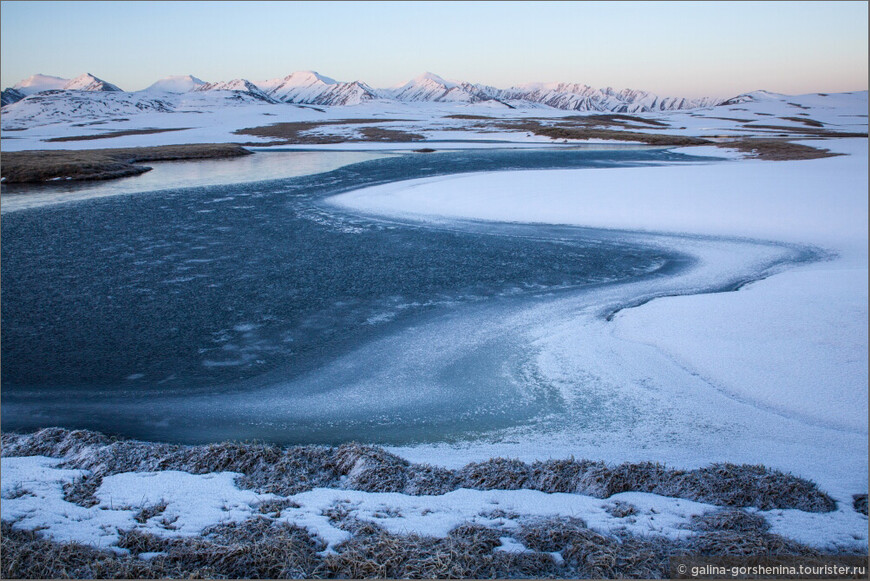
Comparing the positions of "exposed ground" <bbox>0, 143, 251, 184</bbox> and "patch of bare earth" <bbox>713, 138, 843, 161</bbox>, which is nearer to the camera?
"patch of bare earth" <bbox>713, 138, 843, 161</bbox>

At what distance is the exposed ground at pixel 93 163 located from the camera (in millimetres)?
26922

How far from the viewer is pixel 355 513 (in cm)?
450

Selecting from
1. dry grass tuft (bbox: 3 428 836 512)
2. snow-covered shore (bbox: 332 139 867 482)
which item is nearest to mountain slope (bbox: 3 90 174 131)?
snow-covered shore (bbox: 332 139 867 482)

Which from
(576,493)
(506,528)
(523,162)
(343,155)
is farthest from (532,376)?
(343,155)

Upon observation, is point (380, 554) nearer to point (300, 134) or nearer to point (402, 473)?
point (402, 473)

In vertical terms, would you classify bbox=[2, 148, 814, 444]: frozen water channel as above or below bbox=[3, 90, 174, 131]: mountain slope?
below

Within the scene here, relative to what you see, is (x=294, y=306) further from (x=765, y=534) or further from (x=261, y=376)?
(x=765, y=534)

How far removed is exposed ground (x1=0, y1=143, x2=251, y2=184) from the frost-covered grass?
26.0 meters

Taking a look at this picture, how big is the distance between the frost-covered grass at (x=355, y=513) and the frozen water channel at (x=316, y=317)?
845mm

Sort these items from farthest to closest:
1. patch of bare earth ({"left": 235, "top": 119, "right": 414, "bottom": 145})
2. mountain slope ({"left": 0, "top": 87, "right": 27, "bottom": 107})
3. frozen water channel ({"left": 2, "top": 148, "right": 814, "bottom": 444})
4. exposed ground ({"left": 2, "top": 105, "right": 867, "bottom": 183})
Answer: mountain slope ({"left": 0, "top": 87, "right": 27, "bottom": 107}) → patch of bare earth ({"left": 235, "top": 119, "right": 414, "bottom": 145}) → exposed ground ({"left": 2, "top": 105, "right": 867, "bottom": 183}) → frozen water channel ({"left": 2, "top": 148, "right": 814, "bottom": 444})

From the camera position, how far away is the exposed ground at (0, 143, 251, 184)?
88.3 feet

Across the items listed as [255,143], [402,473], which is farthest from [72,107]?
[402,473]

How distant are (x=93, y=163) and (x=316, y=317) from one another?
2657cm

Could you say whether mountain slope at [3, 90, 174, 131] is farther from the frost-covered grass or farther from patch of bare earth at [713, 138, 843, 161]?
the frost-covered grass
